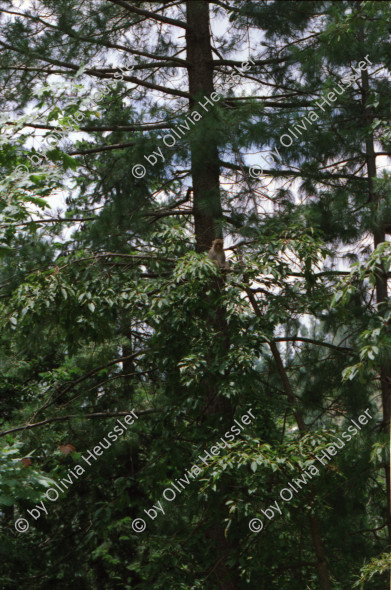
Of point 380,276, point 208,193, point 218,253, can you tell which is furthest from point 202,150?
point 380,276

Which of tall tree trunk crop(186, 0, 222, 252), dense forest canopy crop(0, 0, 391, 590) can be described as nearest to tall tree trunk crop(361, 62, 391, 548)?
dense forest canopy crop(0, 0, 391, 590)

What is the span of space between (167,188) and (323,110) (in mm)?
1923

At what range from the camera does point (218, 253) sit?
660 cm

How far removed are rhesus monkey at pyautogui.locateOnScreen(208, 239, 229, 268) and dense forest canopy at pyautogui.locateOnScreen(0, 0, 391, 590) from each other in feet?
0.05

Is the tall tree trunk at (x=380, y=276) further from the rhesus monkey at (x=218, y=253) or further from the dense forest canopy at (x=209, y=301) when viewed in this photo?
the rhesus monkey at (x=218, y=253)

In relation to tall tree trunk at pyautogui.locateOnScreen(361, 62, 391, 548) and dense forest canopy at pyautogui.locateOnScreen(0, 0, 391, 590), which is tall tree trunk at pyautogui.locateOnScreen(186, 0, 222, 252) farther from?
tall tree trunk at pyautogui.locateOnScreen(361, 62, 391, 548)

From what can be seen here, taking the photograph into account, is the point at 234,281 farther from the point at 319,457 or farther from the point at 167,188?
the point at 167,188

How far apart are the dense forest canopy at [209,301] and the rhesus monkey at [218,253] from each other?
1 centimetres

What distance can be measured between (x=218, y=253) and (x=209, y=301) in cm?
46

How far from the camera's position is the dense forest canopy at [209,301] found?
235 inches

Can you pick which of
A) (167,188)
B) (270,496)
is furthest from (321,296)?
(167,188)

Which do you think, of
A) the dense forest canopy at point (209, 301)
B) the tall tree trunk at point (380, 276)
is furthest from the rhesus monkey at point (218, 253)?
the tall tree trunk at point (380, 276)

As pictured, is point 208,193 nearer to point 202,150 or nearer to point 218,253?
point 202,150

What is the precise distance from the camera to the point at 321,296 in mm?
6645
